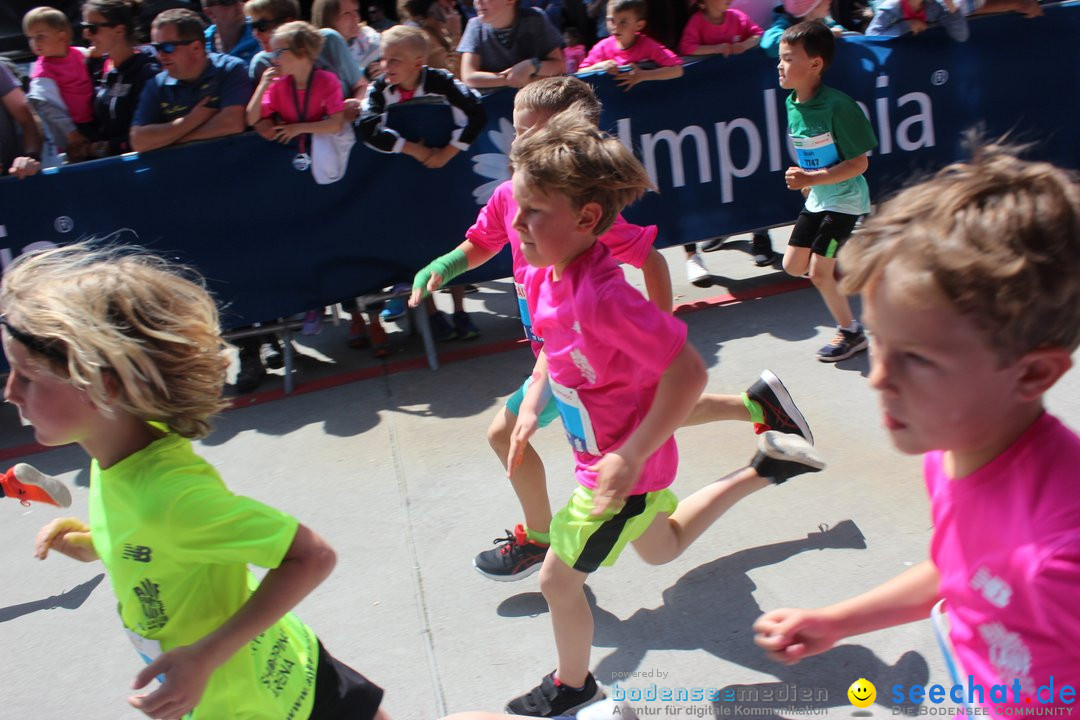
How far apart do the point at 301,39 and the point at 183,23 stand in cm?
63

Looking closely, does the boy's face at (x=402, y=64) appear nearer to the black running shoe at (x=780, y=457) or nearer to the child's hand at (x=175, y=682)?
the black running shoe at (x=780, y=457)

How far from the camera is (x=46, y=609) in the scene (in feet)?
12.4

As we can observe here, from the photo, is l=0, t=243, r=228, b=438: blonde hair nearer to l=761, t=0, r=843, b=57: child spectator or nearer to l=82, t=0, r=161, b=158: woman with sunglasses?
l=82, t=0, r=161, b=158: woman with sunglasses

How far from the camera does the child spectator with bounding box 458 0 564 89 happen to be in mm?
5941

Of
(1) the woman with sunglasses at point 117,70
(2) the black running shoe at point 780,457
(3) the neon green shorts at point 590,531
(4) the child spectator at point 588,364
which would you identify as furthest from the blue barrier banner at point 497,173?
(3) the neon green shorts at point 590,531

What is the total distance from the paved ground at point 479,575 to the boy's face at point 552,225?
1.35 meters

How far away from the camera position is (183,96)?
18.0 ft

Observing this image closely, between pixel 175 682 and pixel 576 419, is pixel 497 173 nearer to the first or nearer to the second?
pixel 576 419

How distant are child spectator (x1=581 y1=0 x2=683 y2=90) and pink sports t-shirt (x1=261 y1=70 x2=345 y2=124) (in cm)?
154

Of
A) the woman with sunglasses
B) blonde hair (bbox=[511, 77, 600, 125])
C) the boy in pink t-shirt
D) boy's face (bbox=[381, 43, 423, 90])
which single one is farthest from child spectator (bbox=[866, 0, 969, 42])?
the boy in pink t-shirt

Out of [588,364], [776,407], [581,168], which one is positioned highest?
[581,168]

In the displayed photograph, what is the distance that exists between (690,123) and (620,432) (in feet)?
12.7

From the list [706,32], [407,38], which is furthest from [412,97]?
[706,32]

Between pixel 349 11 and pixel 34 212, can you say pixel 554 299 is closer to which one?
pixel 34 212
